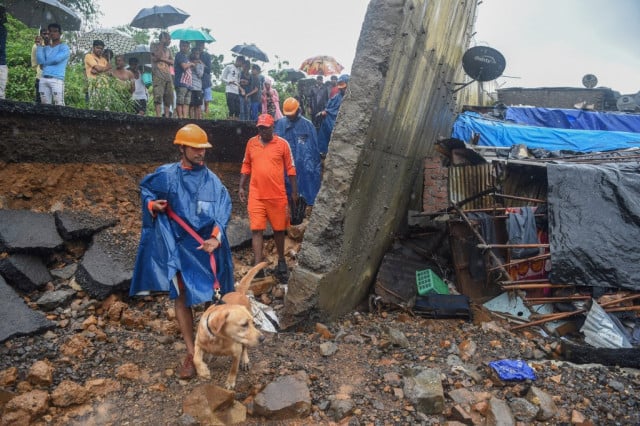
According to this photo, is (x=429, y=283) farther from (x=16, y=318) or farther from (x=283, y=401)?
(x=16, y=318)

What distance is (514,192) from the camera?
7441mm

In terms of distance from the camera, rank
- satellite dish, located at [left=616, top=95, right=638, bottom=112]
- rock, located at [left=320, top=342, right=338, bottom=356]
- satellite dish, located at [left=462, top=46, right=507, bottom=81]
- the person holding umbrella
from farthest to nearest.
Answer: satellite dish, located at [left=616, top=95, right=638, bottom=112]
satellite dish, located at [left=462, top=46, right=507, bottom=81]
the person holding umbrella
rock, located at [left=320, top=342, right=338, bottom=356]

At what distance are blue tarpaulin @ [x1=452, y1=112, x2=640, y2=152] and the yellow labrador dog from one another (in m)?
8.10

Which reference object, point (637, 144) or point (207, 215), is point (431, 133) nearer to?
point (207, 215)

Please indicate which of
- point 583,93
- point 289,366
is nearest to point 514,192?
point 289,366

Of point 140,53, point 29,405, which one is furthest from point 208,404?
point 140,53

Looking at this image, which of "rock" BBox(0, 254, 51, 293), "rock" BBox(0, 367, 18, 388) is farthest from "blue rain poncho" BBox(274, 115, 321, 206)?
"rock" BBox(0, 367, 18, 388)

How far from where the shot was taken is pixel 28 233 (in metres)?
4.62

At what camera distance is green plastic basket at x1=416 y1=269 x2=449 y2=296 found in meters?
5.39

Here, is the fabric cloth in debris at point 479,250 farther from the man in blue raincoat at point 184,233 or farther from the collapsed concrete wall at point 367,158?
the man in blue raincoat at point 184,233

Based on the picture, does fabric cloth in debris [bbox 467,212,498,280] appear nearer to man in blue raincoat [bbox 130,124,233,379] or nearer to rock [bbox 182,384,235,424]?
man in blue raincoat [bbox 130,124,233,379]

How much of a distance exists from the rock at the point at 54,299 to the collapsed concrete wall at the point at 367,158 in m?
2.23

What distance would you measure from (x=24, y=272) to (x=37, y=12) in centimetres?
595

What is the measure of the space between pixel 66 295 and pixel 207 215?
200cm
